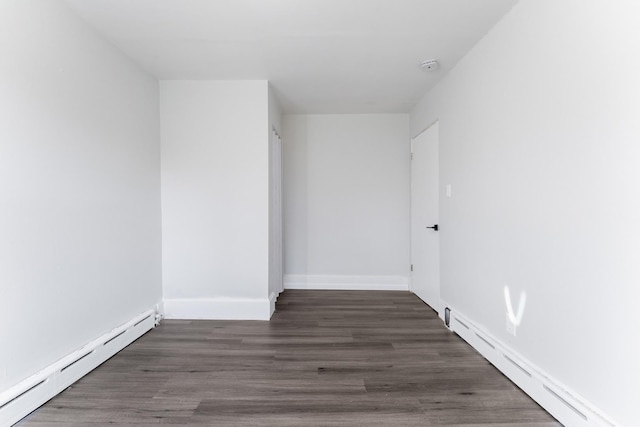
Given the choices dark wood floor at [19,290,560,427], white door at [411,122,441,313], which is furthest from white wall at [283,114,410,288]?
dark wood floor at [19,290,560,427]

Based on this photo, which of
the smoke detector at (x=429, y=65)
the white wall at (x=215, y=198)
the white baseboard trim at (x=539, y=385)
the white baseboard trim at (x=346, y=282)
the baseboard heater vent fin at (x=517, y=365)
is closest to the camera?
the white baseboard trim at (x=539, y=385)

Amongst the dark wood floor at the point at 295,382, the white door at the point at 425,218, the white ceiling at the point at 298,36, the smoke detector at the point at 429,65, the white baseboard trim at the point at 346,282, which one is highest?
the white ceiling at the point at 298,36

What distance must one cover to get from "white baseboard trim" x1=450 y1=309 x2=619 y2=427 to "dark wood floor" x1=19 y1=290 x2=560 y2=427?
0.06 metres

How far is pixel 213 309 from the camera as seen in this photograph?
340 cm

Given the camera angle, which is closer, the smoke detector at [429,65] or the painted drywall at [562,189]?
the painted drywall at [562,189]

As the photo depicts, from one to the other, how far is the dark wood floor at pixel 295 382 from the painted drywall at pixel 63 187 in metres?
0.42

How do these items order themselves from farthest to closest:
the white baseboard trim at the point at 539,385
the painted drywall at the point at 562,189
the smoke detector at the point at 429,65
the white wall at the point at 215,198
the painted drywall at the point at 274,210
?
the painted drywall at the point at 274,210 < the white wall at the point at 215,198 < the smoke detector at the point at 429,65 < the white baseboard trim at the point at 539,385 < the painted drywall at the point at 562,189

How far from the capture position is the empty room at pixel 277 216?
5.32ft

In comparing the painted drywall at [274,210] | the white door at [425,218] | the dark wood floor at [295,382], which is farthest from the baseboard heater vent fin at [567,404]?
the painted drywall at [274,210]

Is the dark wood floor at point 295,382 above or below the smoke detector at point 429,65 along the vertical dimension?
below

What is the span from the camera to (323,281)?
15.2 feet

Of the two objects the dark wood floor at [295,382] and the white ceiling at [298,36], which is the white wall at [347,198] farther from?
the dark wood floor at [295,382]

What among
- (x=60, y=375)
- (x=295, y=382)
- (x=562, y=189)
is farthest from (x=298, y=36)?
(x=60, y=375)

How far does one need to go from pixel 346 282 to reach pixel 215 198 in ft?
7.20
